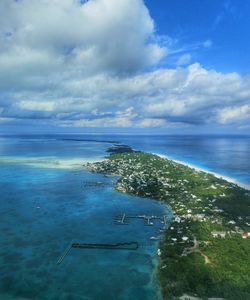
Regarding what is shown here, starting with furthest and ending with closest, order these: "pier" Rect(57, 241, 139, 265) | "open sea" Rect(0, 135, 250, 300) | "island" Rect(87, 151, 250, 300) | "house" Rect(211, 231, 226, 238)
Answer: "house" Rect(211, 231, 226, 238)
"pier" Rect(57, 241, 139, 265)
"open sea" Rect(0, 135, 250, 300)
"island" Rect(87, 151, 250, 300)

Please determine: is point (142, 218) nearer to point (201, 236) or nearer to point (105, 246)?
point (201, 236)

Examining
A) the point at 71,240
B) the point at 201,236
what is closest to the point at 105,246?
the point at 71,240

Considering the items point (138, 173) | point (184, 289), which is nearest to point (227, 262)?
point (184, 289)

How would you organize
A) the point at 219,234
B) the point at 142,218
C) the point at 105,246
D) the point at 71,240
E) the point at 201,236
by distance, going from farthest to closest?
the point at 142,218, the point at 219,234, the point at 201,236, the point at 71,240, the point at 105,246

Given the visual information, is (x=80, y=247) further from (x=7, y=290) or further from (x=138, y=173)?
(x=138, y=173)

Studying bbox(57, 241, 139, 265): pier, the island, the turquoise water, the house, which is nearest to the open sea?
the turquoise water

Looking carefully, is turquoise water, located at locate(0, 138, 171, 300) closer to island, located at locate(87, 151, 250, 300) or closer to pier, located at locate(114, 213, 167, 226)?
pier, located at locate(114, 213, 167, 226)

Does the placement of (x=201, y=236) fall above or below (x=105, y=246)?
above
